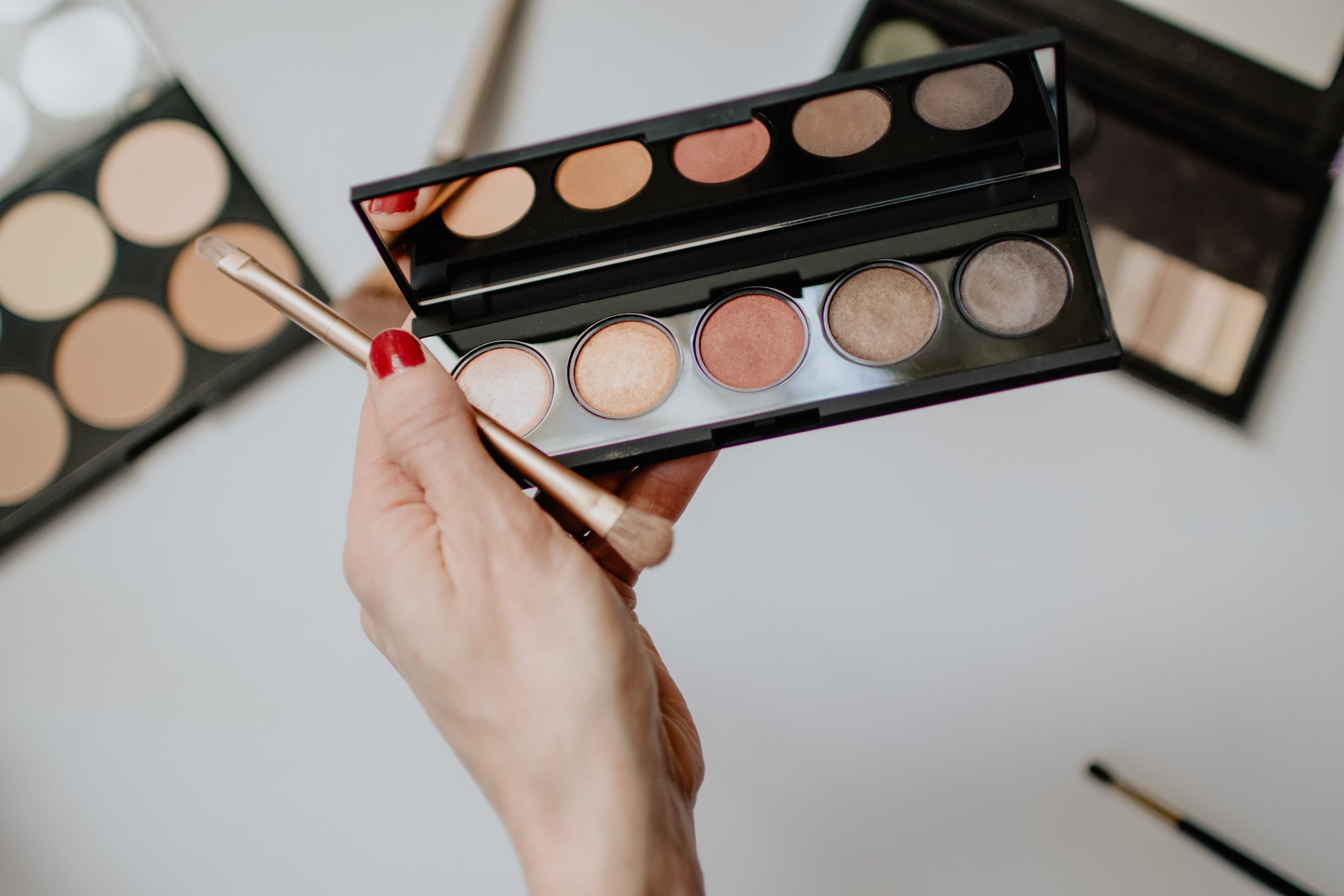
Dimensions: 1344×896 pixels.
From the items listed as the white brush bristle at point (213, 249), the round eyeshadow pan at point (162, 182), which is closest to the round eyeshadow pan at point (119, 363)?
the round eyeshadow pan at point (162, 182)

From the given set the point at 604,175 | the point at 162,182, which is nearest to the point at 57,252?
the point at 162,182

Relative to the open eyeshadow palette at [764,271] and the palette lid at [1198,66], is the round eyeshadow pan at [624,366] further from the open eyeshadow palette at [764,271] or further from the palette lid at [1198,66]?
the palette lid at [1198,66]

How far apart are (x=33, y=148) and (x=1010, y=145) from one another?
4.08 ft

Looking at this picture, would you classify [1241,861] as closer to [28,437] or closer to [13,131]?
[28,437]

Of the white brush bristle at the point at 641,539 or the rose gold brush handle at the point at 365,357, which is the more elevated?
the rose gold brush handle at the point at 365,357

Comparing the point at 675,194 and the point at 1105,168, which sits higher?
the point at 1105,168

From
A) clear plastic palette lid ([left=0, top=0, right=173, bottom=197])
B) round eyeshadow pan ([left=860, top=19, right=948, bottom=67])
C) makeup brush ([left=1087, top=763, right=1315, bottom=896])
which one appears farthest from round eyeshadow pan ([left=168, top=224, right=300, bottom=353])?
makeup brush ([left=1087, top=763, right=1315, bottom=896])

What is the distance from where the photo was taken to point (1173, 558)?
3.41 ft

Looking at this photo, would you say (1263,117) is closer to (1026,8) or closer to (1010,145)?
(1026,8)

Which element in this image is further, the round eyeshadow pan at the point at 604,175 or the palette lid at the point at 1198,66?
the palette lid at the point at 1198,66

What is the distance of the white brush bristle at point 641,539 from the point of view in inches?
25.3

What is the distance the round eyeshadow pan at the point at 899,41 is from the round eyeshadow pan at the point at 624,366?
52cm

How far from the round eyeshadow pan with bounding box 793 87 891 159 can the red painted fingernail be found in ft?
1.16

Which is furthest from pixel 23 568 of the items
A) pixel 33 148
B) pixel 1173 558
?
pixel 1173 558
